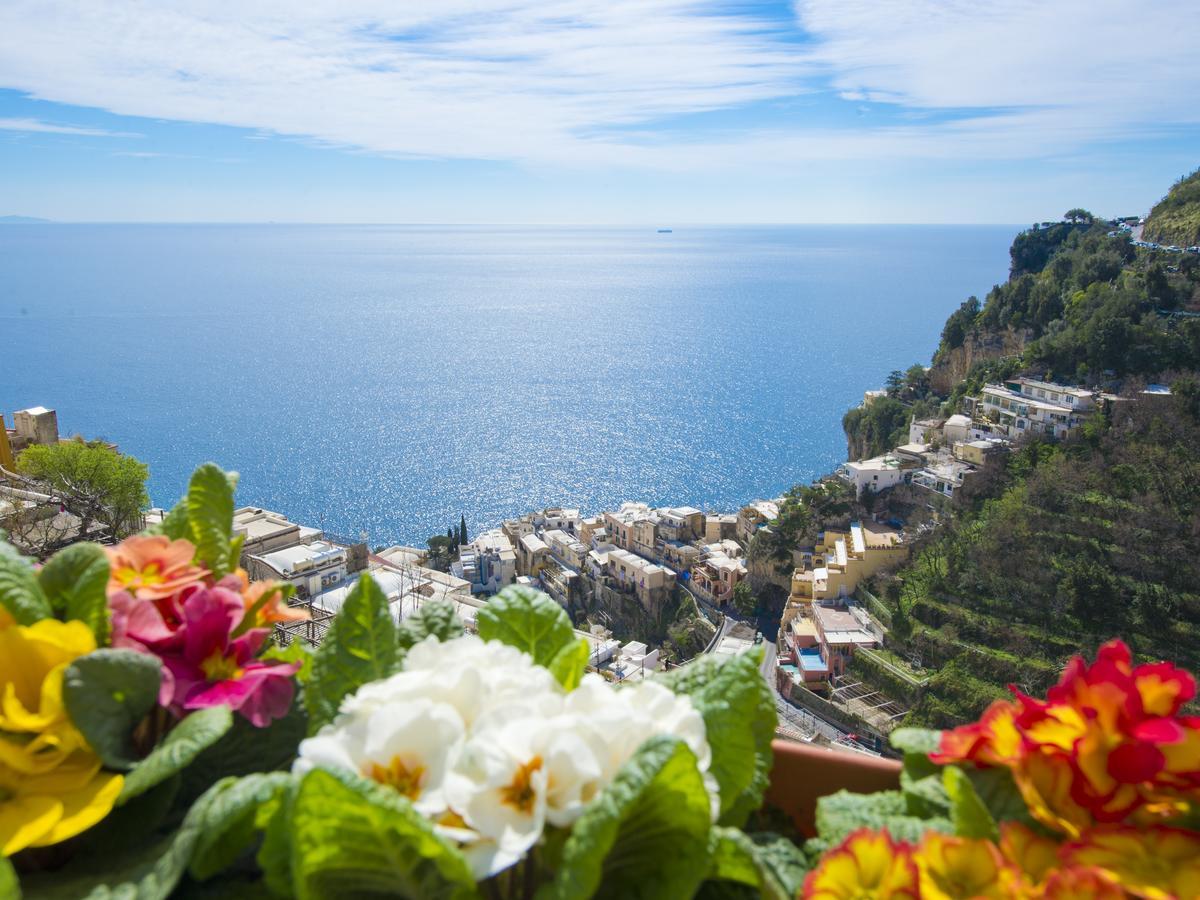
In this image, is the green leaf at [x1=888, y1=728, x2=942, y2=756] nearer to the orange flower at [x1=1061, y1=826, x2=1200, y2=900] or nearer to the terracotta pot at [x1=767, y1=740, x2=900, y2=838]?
the terracotta pot at [x1=767, y1=740, x2=900, y2=838]

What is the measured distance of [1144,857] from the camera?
70 cm

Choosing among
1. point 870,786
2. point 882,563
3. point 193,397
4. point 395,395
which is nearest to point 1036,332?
point 882,563

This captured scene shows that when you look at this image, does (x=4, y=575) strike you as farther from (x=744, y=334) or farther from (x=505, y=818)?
(x=744, y=334)

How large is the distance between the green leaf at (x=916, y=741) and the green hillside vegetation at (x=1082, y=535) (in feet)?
40.3

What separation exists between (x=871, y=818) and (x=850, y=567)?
15.8 m

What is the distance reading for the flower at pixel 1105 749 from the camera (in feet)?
2.47

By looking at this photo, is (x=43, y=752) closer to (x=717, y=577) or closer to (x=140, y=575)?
(x=140, y=575)

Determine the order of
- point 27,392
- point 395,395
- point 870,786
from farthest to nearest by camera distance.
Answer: point 395,395 < point 27,392 < point 870,786

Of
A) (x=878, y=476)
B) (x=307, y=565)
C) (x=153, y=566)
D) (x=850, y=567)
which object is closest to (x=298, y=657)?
(x=153, y=566)

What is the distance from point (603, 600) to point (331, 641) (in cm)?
1735

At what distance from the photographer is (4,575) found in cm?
90

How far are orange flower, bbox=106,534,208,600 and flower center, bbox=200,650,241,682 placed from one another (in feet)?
0.29

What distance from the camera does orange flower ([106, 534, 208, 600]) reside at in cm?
97

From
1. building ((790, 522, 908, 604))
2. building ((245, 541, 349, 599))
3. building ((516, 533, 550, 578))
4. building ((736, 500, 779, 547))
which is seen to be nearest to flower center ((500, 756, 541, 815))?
building ((245, 541, 349, 599))
